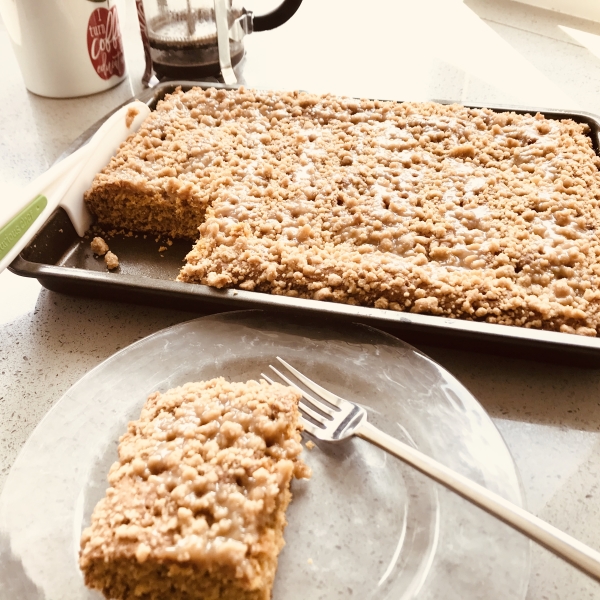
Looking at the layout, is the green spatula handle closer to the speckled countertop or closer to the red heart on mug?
the speckled countertop

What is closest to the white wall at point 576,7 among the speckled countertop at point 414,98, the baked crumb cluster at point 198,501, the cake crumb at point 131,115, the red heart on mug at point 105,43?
the speckled countertop at point 414,98

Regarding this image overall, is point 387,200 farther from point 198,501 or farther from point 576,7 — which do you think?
point 576,7

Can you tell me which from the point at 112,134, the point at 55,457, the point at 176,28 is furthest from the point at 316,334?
the point at 176,28

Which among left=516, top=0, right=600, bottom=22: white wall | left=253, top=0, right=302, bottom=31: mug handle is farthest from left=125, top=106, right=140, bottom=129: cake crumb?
left=516, top=0, right=600, bottom=22: white wall

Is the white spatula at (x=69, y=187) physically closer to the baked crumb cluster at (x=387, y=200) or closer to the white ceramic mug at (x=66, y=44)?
the baked crumb cluster at (x=387, y=200)

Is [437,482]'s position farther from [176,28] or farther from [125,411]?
[176,28]

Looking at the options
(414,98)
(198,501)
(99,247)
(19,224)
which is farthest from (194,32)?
(198,501)
